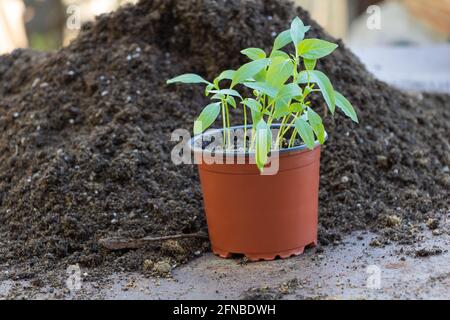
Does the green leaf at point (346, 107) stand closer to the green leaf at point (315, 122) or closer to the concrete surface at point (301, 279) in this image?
the green leaf at point (315, 122)

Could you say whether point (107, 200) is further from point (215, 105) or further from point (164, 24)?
point (164, 24)

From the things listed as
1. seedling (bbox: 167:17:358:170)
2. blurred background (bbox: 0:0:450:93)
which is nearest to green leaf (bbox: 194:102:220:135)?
seedling (bbox: 167:17:358:170)

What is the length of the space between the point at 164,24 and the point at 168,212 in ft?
4.53

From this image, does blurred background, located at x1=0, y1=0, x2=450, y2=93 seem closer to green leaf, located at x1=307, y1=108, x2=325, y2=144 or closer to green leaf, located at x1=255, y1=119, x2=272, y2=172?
green leaf, located at x1=307, y1=108, x2=325, y2=144

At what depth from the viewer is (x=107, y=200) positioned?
3441mm

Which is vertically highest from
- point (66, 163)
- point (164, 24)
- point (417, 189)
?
point (164, 24)

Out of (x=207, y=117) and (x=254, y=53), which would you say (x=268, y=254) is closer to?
(x=207, y=117)

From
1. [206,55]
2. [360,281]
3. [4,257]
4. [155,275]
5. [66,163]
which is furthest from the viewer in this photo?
[206,55]

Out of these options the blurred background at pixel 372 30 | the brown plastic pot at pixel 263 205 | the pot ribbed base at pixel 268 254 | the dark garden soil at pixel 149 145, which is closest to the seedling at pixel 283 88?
the brown plastic pot at pixel 263 205

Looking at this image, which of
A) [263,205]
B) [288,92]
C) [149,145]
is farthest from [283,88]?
[149,145]

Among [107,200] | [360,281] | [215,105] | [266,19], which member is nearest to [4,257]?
[107,200]

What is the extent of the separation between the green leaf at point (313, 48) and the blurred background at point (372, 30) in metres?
3.29

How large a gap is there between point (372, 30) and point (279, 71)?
894cm

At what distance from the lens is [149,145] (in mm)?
3705
